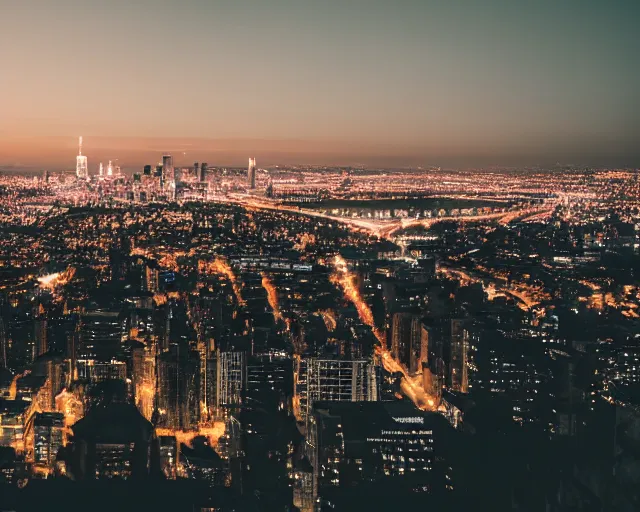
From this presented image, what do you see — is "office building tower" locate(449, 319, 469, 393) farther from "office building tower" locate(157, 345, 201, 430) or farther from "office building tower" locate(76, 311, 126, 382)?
"office building tower" locate(76, 311, 126, 382)

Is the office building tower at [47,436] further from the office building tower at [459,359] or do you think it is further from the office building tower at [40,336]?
the office building tower at [459,359]

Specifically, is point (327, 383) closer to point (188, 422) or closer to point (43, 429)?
point (188, 422)

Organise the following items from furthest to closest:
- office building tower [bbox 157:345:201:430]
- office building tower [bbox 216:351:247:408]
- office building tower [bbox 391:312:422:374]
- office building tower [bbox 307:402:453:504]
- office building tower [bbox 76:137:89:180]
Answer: office building tower [bbox 76:137:89:180]
office building tower [bbox 391:312:422:374]
office building tower [bbox 216:351:247:408]
office building tower [bbox 157:345:201:430]
office building tower [bbox 307:402:453:504]

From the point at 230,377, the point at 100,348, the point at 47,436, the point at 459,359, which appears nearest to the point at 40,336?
the point at 100,348

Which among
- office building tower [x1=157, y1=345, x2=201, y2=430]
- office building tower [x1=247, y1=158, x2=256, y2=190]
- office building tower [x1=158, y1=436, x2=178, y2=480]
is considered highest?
office building tower [x1=247, y1=158, x2=256, y2=190]

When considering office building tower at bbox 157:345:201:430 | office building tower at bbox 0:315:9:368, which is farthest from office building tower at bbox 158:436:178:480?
office building tower at bbox 0:315:9:368

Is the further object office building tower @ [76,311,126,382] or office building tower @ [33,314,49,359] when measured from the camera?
office building tower @ [33,314,49,359]

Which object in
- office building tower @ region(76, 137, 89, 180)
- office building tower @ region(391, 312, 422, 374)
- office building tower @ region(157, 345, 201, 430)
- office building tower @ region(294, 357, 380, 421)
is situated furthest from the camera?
office building tower @ region(76, 137, 89, 180)
